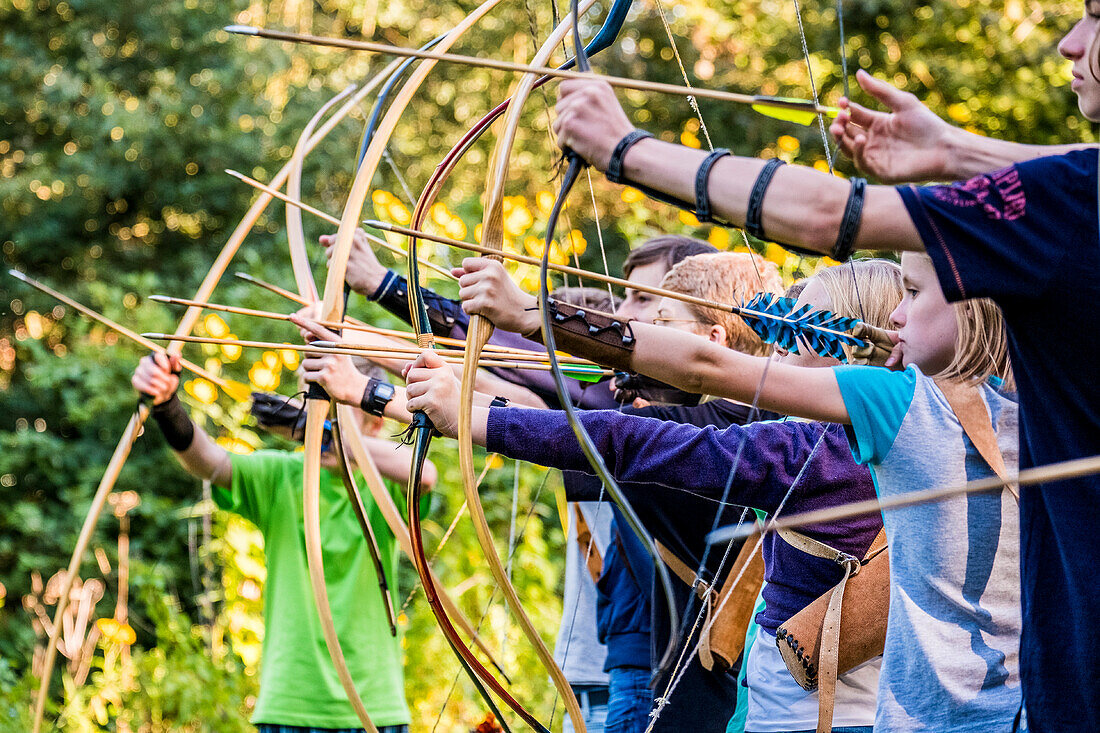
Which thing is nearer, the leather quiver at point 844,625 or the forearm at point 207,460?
the leather quiver at point 844,625

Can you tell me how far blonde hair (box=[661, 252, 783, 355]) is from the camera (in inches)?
77.7

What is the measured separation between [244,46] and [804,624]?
20.8ft

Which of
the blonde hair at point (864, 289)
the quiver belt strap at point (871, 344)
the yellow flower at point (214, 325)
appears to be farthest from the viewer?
the yellow flower at point (214, 325)

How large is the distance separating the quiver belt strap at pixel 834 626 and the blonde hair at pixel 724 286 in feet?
1.93

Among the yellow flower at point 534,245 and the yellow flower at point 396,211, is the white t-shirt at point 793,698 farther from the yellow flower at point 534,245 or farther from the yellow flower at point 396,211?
the yellow flower at point 396,211

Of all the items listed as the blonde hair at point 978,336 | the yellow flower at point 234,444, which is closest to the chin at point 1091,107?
the blonde hair at point 978,336

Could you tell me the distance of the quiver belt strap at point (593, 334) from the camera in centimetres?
134

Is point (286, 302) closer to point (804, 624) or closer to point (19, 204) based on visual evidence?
point (19, 204)

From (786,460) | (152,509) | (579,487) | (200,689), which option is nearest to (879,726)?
(786,460)

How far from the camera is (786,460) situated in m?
1.43

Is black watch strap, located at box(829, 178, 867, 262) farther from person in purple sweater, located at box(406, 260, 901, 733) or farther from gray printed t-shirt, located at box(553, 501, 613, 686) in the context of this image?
gray printed t-shirt, located at box(553, 501, 613, 686)

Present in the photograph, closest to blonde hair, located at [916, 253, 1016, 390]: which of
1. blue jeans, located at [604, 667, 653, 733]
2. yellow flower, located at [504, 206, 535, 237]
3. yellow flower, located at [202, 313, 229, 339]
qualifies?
blue jeans, located at [604, 667, 653, 733]

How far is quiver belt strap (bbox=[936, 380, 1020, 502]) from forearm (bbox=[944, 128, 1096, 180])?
35cm

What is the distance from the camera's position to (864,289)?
5.43ft
